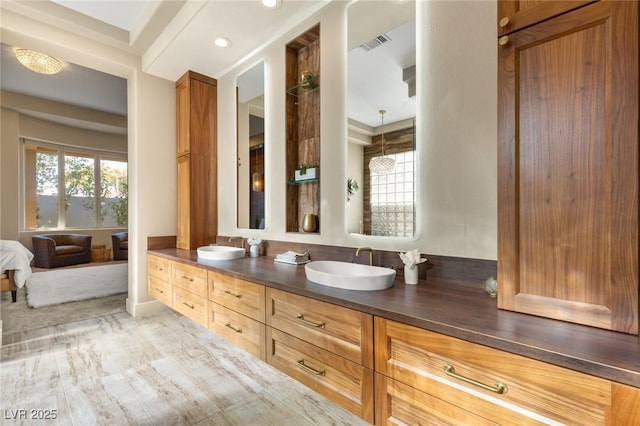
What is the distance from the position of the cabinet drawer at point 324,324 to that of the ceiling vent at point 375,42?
5.18 ft

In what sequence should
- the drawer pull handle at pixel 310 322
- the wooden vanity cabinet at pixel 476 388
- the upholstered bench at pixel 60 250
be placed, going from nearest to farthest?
the wooden vanity cabinet at pixel 476 388 < the drawer pull handle at pixel 310 322 < the upholstered bench at pixel 60 250

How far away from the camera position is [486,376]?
92 cm

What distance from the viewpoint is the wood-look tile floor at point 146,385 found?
1.70m

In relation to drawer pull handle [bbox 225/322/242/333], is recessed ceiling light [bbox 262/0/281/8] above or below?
above

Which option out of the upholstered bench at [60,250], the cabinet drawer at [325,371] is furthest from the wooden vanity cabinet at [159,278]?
the upholstered bench at [60,250]

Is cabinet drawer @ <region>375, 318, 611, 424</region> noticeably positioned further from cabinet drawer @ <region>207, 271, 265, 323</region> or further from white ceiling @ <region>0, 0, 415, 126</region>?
white ceiling @ <region>0, 0, 415, 126</region>

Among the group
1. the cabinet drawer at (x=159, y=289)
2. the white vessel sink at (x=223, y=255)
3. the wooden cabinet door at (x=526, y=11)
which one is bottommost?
the cabinet drawer at (x=159, y=289)

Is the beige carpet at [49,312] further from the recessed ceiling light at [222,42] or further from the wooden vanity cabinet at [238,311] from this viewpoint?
the recessed ceiling light at [222,42]

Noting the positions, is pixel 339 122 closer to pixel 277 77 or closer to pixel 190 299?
pixel 277 77

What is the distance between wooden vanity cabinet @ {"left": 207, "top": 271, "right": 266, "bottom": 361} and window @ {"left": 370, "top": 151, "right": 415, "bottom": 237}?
0.83 meters

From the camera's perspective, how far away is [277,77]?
8.38 ft

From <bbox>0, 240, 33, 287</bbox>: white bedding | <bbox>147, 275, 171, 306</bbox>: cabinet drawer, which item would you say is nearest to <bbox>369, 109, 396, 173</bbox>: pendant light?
<bbox>147, 275, 171, 306</bbox>: cabinet drawer

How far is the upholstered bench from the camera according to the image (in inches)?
208

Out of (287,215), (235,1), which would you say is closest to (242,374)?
(287,215)
